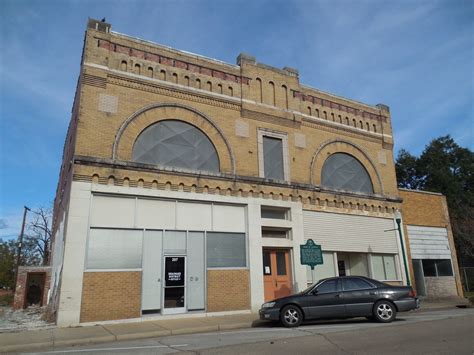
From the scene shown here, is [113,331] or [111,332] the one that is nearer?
[111,332]

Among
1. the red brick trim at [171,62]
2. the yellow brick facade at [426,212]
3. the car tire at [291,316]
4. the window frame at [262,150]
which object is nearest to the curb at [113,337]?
the car tire at [291,316]

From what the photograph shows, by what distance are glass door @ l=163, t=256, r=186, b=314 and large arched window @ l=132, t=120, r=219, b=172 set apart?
3.79 meters

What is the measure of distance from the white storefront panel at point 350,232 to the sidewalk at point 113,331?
19.5 ft

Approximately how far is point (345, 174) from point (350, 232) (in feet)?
10.4

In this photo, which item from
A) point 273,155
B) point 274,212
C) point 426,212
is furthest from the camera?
point 426,212

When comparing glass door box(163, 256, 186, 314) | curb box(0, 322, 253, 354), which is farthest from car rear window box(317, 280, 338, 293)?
glass door box(163, 256, 186, 314)

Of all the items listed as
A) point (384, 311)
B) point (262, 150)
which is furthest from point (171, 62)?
point (384, 311)

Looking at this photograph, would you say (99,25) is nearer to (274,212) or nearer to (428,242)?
(274,212)

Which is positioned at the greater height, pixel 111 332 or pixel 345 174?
pixel 345 174

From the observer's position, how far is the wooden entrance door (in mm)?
16594

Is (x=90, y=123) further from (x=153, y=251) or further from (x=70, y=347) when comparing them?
(x=70, y=347)

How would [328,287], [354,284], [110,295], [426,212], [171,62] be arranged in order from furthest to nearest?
[426,212], [171,62], [110,295], [354,284], [328,287]

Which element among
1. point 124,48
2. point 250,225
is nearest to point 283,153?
point 250,225

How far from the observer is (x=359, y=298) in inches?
469
